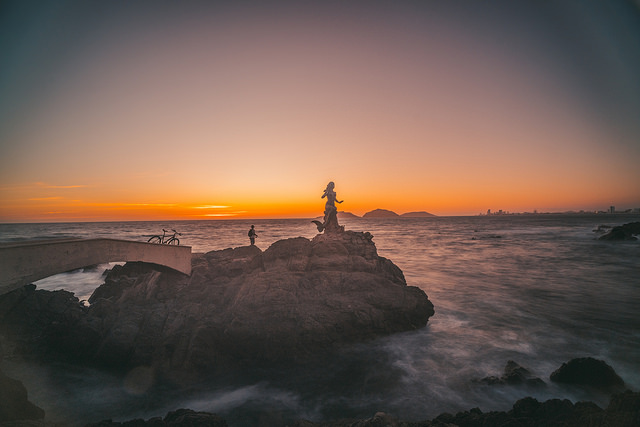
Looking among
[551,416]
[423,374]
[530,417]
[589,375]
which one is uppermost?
[551,416]

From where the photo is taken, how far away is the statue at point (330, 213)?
19.7 m

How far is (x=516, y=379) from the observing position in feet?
35.5

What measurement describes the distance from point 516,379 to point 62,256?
17.0 meters

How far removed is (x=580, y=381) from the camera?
10398mm

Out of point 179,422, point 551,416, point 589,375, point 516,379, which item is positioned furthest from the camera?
point 516,379

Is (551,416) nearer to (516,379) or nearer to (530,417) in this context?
(530,417)

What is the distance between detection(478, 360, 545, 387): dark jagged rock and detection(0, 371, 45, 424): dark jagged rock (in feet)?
43.0

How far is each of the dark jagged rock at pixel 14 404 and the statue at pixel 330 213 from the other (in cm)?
1440

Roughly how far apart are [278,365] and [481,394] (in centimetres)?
694

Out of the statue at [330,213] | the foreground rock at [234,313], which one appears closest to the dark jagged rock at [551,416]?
the foreground rock at [234,313]

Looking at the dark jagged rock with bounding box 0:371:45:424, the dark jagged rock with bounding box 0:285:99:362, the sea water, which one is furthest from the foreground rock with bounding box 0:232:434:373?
the dark jagged rock with bounding box 0:371:45:424

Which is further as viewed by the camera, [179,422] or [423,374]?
[423,374]

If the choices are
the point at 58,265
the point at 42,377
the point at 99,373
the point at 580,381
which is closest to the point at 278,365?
the point at 99,373

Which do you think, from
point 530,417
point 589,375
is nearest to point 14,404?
point 530,417
